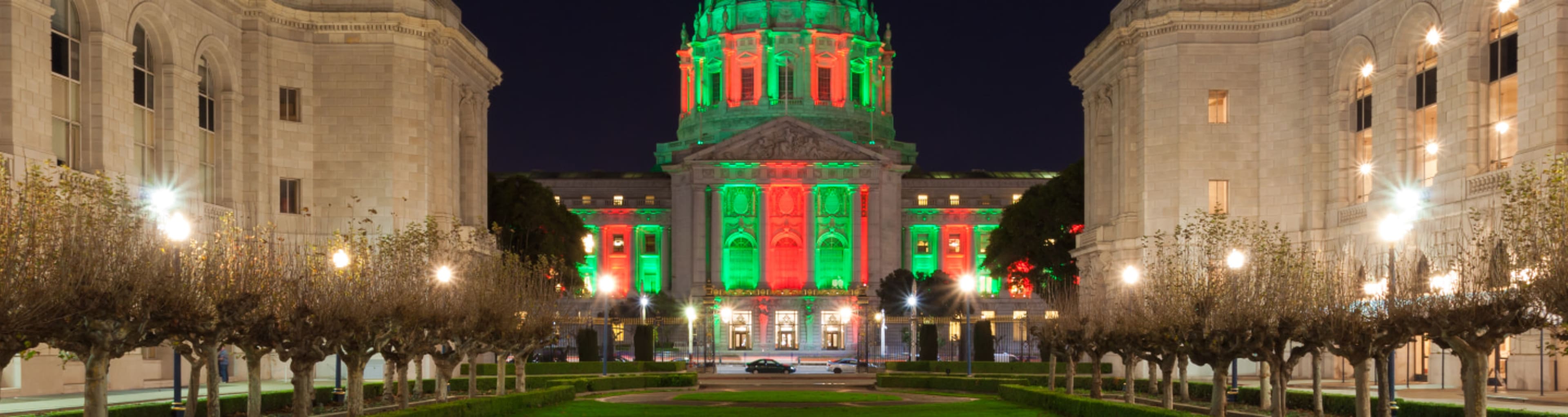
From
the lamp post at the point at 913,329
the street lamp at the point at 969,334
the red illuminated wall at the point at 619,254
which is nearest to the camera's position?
the street lamp at the point at 969,334

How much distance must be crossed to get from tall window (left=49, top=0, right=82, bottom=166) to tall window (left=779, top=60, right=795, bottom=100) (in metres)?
125

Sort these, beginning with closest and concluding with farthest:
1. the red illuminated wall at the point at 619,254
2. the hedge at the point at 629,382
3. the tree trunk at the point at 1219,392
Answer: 1. the tree trunk at the point at 1219,392
2. the hedge at the point at 629,382
3. the red illuminated wall at the point at 619,254

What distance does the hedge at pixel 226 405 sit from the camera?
30.5 meters

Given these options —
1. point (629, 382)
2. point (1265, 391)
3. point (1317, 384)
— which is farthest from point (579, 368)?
point (1317, 384)

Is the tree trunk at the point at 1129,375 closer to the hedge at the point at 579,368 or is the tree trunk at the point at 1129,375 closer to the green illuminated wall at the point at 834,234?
the hedge at the point at 579,368

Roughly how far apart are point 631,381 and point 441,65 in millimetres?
15182

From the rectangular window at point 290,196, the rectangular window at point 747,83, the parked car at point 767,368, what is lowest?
the parked car at point 767,368

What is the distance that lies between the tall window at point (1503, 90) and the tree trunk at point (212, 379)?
33547mm

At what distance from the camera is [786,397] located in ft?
168

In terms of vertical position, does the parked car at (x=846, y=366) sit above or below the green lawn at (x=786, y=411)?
below

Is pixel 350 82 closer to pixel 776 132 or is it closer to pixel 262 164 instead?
pixel 262 164

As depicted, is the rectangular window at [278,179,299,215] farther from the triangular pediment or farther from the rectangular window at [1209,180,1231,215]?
the triangular pediment

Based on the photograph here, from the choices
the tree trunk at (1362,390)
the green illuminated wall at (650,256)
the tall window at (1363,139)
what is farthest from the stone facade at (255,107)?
the green illuminated wall at (650,256)

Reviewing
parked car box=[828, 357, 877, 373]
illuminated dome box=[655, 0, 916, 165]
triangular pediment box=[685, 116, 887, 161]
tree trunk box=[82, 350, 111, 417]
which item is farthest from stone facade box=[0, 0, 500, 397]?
illuminated dome box=[655, 0, 916, 165]
